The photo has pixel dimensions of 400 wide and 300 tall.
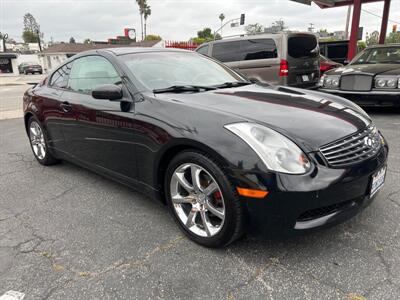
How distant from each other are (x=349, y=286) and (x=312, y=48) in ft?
23.3

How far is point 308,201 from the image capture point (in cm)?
203

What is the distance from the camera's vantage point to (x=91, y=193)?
361 centimetres

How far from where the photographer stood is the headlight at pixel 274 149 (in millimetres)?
2047

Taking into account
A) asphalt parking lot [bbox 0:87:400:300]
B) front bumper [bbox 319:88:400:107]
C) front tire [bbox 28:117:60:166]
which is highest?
front bumper [bbox 319:88:400:107]

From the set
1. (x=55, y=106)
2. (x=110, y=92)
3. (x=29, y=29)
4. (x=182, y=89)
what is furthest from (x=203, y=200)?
(x=29, y=29)

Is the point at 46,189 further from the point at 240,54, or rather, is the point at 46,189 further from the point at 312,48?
the point at 312,48

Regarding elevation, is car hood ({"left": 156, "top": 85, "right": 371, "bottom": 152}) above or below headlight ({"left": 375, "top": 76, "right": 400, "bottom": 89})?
above

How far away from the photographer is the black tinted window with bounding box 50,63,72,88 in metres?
3.94

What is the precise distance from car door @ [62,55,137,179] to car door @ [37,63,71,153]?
13cm

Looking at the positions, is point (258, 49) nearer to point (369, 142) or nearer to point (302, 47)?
point (302, 47)

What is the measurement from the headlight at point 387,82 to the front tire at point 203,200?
17.2 ft

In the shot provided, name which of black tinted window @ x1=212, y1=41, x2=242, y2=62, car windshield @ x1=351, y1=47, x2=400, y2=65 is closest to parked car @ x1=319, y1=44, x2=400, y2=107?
car windshield @ x1=351, y1=47, x2=400, y2=65

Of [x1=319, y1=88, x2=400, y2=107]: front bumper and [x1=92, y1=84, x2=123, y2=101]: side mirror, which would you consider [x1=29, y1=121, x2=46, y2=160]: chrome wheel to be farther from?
[x1=319, y1=88, x2=400, y2=107]: front bumper

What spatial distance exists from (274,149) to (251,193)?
0.99 feet
